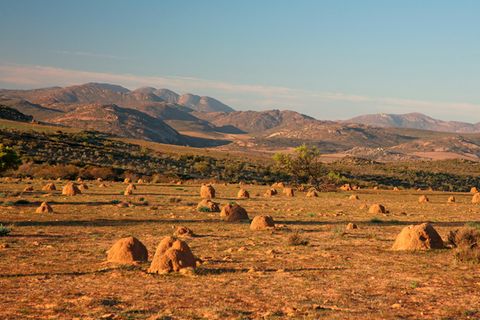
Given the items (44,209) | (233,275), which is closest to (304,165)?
(44,209)

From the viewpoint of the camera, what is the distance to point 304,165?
64.1 m

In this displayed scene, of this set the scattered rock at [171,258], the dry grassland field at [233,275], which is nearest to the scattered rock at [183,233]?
the dry grassland field at [233,275]

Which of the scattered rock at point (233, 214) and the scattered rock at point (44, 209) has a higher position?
the scattered rock at point (233, 214)

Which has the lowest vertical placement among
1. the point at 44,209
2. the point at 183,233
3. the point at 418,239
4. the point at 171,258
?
the point at 44,209

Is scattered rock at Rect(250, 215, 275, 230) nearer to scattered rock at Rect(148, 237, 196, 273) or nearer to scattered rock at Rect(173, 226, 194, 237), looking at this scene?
scattered rock at Rect(173, 226, 194, 237)

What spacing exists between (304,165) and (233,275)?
4969 cm

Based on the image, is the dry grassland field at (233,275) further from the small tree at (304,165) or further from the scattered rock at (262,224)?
the small tree at (304,165)

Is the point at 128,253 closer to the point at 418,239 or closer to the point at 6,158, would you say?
the point at 418,239

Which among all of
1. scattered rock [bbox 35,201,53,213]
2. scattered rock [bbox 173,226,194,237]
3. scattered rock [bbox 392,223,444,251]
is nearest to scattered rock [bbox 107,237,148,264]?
scattered rock [bbox 173,226,194,237]

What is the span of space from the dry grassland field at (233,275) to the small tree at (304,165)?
36007 millimetres

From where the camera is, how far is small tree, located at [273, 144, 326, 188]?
2504 inches

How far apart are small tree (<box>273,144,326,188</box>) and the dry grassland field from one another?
36007mm

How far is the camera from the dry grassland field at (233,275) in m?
11.5

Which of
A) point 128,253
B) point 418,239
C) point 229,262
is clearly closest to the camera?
point 128,253
